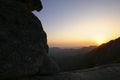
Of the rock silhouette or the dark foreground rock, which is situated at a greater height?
the rock silhouette

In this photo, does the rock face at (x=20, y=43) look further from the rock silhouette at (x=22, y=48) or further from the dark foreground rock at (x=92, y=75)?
the dark foreground rock at (x=92, y=75)

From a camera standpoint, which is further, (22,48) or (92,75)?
(92,75)

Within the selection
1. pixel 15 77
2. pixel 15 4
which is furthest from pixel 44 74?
pixel 15 4

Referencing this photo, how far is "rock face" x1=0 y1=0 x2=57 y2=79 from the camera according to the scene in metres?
7.89

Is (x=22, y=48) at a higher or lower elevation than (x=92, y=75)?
higher

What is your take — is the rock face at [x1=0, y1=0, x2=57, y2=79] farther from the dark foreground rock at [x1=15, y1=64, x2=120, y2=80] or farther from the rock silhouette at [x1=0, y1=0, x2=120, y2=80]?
the dark foreground rock at [x1=15, y1=64, x2=120, y2=80]

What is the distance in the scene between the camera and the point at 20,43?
8445 millimetres

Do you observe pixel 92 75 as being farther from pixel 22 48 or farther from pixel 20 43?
pixel 20 43

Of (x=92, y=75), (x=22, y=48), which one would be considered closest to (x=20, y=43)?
(x=22, y=48)

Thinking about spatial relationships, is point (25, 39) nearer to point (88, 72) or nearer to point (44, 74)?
point (44, 74)

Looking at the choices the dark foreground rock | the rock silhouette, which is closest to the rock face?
the rock silhouette

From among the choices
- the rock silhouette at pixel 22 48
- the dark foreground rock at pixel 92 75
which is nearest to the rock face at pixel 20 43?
the rock silhouette at pixel 22 48

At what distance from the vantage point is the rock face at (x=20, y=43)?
7894 millimetres

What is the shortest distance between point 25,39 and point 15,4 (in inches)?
85.8
